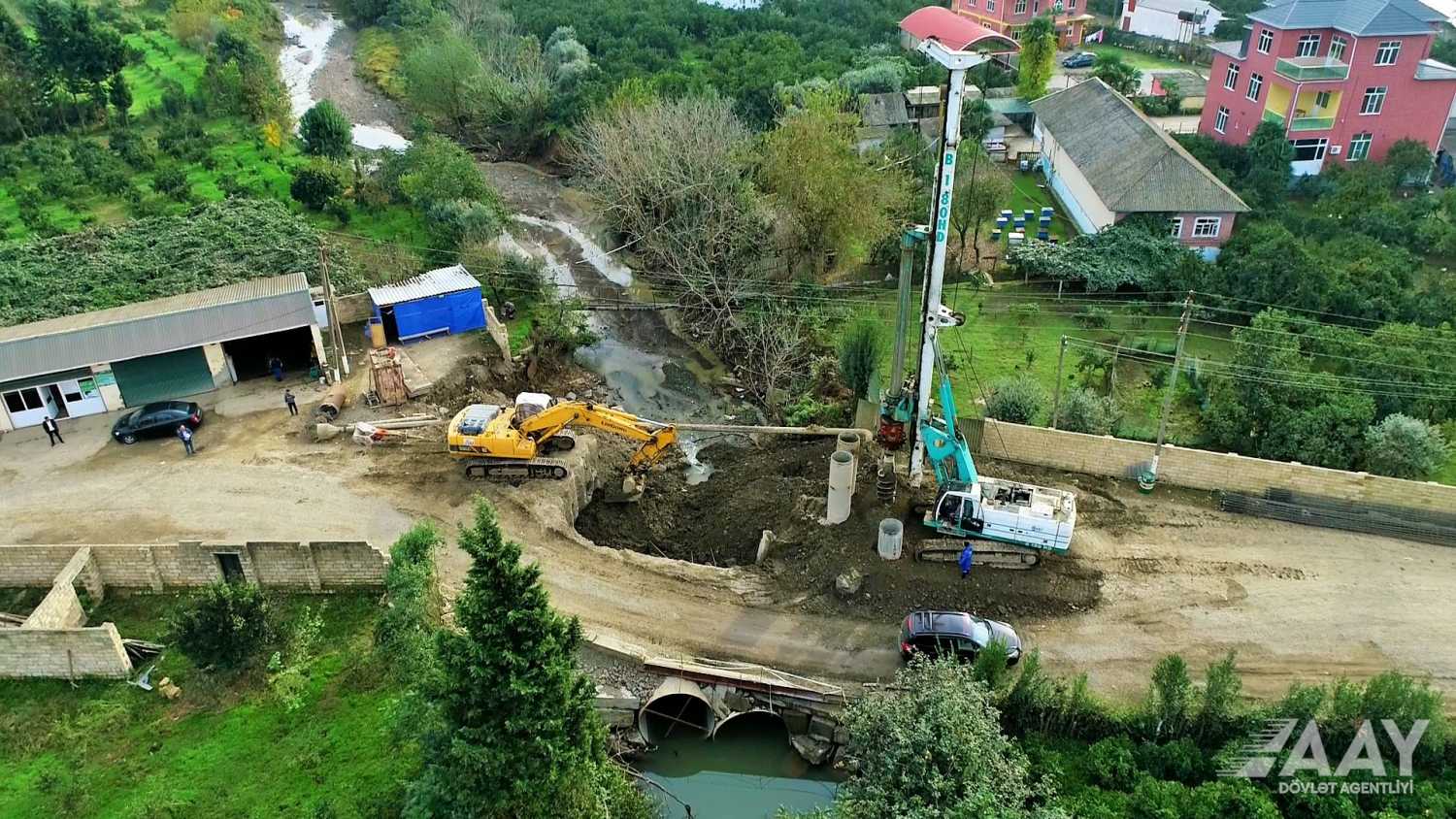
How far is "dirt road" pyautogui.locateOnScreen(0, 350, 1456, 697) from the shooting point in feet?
73.4

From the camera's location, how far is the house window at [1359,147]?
166 ft

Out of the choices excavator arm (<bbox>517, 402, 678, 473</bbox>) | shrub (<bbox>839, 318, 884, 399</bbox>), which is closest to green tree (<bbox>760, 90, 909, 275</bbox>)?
shrub (<bbox>839, 318, 884, 399</bbox>)

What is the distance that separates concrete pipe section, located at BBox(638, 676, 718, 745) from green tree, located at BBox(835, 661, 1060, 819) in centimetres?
437

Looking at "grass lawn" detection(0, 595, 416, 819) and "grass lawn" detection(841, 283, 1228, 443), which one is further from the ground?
"grass lawn" detection(841, 283, 1228, 443)

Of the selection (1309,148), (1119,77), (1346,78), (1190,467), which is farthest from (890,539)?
(1119,77)

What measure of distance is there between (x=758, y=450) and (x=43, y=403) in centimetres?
2362

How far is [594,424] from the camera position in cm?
2811

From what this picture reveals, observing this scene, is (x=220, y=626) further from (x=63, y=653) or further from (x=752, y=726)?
(x=752, y=726)

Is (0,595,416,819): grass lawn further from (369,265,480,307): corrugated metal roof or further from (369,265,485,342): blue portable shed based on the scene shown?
(369,265,480,307): corrugated metal roof

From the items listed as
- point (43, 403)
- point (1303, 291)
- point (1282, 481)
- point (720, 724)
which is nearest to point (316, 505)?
point (43, 403)

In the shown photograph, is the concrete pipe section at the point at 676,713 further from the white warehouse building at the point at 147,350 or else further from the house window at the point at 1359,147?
the house window at the point at 1359,147

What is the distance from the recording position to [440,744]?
16.6 meters

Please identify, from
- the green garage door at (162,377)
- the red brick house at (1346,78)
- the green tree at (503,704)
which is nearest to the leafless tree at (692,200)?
the green garage door at (162,377)

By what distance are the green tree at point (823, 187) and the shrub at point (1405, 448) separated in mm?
19771
